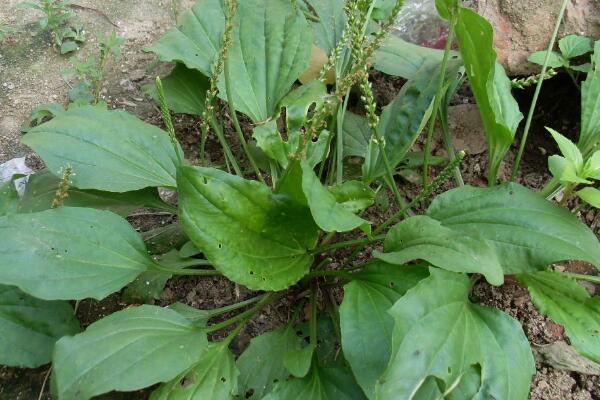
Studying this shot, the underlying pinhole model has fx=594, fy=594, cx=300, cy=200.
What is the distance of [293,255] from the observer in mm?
1647

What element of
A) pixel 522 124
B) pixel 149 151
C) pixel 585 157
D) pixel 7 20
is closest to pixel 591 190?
pixel 585 157

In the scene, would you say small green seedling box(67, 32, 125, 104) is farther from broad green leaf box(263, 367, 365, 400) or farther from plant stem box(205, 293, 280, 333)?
broad green leaf box(263, 367, 365, 400)

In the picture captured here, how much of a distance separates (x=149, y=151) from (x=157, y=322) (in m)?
0.63

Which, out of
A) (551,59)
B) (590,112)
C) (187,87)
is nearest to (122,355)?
(187,87)

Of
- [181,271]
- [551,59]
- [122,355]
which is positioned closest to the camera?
[122,355]

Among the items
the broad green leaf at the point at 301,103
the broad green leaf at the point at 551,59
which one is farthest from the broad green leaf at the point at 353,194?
the broad green leaf at the point at 551,59

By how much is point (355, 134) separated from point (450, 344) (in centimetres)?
93

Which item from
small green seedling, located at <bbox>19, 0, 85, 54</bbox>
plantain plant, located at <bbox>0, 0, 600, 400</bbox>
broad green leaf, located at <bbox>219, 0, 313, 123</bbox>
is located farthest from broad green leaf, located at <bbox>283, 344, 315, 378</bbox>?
small green seedling, located at <bbox>19, 0, 85, 54</bbox>

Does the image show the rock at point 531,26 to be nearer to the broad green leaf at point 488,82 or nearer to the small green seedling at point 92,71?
the broad green leaf at point 488,82

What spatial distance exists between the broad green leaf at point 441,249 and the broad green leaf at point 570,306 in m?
0.34

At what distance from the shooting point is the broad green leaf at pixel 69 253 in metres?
1.41

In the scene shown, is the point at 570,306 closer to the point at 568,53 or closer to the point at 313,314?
the point at 313,314

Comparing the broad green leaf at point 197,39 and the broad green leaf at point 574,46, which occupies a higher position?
the broad green leaf at point 574,46

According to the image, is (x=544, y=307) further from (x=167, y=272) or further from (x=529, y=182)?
(x=167, y=272)
